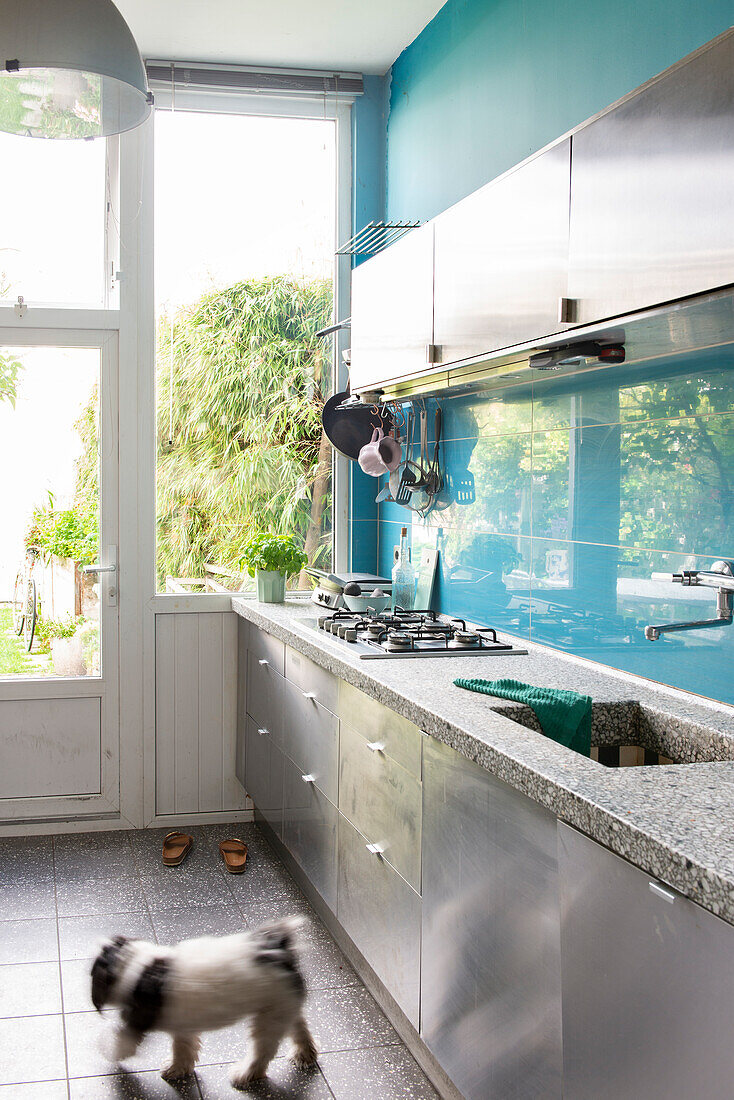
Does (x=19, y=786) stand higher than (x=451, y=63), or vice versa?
(x=451, y=63)

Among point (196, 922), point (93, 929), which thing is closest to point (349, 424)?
point (196, 922)

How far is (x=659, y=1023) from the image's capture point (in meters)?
1.22

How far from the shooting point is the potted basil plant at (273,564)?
12.9ft

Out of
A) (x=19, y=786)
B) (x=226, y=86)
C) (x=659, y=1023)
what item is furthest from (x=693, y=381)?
(x=19, y=786)

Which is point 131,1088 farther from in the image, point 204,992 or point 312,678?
point 312,678

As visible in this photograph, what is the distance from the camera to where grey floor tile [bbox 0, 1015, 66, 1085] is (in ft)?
7.58

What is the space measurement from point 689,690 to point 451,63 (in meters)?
2.32

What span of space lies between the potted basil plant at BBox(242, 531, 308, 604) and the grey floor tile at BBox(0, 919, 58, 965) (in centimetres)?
139

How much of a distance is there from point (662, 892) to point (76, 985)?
202cm

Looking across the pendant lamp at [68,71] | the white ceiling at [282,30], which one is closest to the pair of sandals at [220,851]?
the pendant lamp at [68,71]

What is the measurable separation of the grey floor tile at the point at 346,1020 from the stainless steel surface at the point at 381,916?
0.15 meters

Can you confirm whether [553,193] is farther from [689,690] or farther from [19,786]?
[19,786]

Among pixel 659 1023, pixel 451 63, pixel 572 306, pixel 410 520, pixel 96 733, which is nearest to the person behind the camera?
pixel 659 1023

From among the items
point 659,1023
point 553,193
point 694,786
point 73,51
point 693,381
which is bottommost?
point 659,1023
